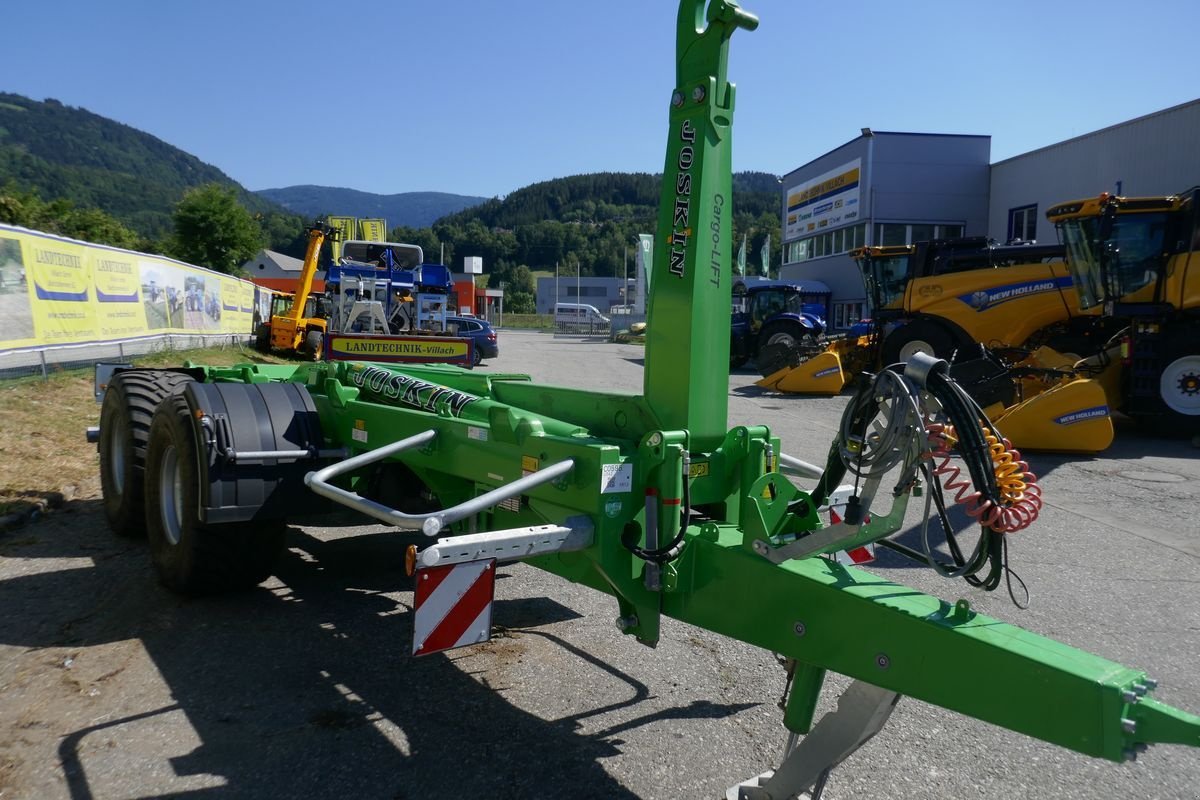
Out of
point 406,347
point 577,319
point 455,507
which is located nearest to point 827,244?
point 577,319

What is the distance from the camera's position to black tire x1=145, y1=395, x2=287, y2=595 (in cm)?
460

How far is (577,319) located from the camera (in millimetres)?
66750

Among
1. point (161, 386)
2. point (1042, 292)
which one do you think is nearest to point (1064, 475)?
point (1042, 292)

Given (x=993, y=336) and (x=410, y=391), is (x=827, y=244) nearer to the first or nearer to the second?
(x=993, y=336)

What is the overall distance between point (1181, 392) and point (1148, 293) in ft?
4.83

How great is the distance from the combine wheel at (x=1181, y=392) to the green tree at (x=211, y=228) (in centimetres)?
4433

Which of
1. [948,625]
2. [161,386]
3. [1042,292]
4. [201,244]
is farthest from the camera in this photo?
[201,244]

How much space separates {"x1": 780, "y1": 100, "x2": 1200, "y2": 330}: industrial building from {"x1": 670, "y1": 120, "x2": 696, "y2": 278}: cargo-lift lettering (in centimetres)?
2467

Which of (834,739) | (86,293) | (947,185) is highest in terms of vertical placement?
(947,185)

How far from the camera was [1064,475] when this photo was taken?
9.45 metres

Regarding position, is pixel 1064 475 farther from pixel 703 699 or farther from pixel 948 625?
pixel 948 625

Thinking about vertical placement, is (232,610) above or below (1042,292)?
below

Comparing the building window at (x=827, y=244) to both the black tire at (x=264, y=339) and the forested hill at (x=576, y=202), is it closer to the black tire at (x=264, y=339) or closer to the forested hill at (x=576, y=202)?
the black tire at (x=264, y=339)

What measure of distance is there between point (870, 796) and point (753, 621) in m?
0.81
